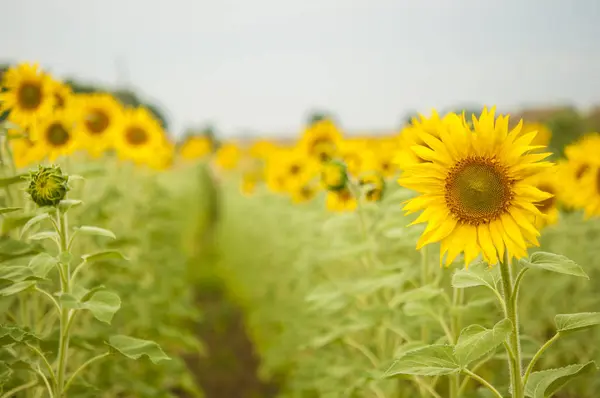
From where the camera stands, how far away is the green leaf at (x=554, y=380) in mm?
1529

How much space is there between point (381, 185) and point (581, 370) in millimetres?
1459

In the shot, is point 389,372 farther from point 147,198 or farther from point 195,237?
point 195,237

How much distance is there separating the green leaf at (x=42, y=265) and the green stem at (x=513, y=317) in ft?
4.51

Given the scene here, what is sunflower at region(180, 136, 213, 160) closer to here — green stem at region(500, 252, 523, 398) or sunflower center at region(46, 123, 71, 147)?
sunflower center at region(46, 123, 71, 147)

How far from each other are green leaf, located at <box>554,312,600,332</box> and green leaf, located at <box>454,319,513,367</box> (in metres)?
0.19

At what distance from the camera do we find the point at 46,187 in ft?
5.89

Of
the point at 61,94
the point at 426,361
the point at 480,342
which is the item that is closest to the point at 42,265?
the point at 426,361

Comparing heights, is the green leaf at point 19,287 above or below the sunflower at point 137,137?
below

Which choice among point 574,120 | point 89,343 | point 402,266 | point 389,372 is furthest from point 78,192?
point 574,120

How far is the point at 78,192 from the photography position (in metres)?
3.45

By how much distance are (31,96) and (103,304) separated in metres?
1.99

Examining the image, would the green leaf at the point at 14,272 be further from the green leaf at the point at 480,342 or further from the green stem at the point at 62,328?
the green leaf at the point at 480,342

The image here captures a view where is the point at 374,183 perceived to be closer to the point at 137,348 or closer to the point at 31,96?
the point at 137,348

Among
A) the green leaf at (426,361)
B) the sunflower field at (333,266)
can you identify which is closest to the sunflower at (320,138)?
the sunflower field at (333,266)
